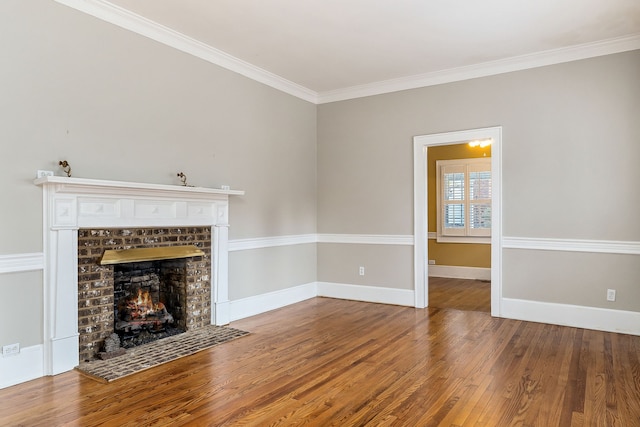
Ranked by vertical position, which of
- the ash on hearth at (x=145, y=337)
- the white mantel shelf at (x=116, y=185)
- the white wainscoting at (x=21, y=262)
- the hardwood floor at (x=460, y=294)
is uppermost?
the white mantel shelf at (x=116, y=185)

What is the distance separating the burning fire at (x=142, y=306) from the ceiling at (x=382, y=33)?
2495mm

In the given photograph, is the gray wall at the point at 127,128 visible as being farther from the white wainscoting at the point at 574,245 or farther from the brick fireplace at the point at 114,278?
the white wainscoting at the point at 574,245

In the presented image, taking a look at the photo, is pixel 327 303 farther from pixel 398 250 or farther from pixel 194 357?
pixel 194 357

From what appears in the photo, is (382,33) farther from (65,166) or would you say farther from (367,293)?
(367,293)

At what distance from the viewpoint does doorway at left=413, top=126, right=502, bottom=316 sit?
5.01 meters

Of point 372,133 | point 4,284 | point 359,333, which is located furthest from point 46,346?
point 372,133

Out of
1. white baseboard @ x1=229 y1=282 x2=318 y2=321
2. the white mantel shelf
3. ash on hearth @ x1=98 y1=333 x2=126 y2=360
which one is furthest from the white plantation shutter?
ash on hearth @ x1=98 y1=333 x2=126 y2=360

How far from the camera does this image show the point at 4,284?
304cm

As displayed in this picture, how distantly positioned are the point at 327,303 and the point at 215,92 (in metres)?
3.07

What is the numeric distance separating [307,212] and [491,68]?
3015 millimetres

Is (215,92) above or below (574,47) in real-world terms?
below

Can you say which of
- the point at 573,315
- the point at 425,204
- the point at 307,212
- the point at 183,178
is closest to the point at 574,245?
the point at 573,315

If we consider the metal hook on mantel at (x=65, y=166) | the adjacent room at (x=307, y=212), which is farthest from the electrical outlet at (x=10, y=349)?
the metal hook on mantel at (x=65, y=166)

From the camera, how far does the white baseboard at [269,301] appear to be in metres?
4.93
